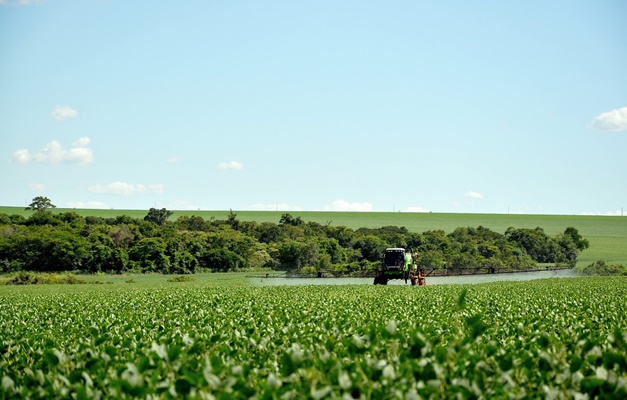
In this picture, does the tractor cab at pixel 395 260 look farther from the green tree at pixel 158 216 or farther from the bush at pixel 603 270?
the green tree at pixel 158 216

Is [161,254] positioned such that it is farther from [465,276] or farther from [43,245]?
[465,276]

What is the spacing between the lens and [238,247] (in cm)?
10388

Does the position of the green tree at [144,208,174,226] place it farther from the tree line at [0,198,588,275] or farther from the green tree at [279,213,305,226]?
the green tree at [279,213,305,226]

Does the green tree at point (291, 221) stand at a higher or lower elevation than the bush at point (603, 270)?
higher

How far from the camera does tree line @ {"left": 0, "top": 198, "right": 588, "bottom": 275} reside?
92.2 metres

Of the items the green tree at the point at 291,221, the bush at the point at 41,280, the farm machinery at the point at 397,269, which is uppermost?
the green tree at the point at 291,221

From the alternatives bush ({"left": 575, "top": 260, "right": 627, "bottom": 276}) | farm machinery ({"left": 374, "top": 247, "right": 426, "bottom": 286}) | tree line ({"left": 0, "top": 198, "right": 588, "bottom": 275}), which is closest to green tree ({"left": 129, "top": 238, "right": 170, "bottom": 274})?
tree line ({"left": 0, "top": 198, "right": 588, "bottom": 275})

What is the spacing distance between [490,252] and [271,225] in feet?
103

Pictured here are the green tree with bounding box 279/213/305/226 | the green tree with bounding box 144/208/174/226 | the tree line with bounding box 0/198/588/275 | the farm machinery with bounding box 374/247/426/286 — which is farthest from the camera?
the green tree with bounding box 144/208/174/226

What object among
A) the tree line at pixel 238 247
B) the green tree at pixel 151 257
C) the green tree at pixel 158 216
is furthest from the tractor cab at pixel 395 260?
the green tree at pixel 158 216

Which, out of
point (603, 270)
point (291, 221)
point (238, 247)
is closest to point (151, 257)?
point (238, 247)

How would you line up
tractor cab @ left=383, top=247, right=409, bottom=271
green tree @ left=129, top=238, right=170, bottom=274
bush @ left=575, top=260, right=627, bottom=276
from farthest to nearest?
1. bush @ left=575, top=260, right=627, bottom=276
2. green tree @ left=129, top=238, right=170, bottom=274
3. tractor cab @ left=383, top=247, right=409, bottom=271

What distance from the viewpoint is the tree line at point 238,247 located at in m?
92.2

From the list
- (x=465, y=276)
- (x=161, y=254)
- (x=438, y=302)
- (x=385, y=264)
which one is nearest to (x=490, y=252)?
(x=465, y=276)
